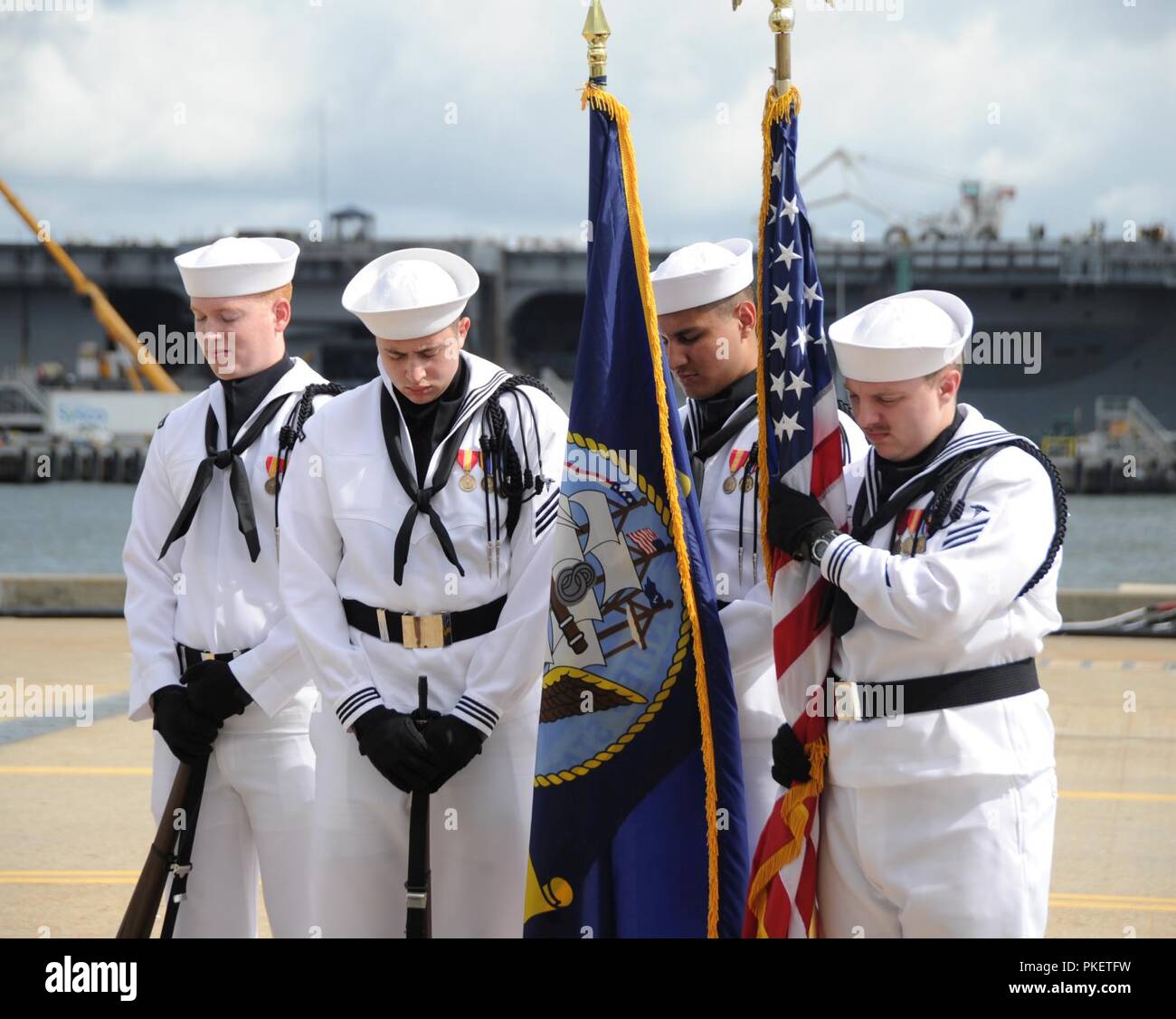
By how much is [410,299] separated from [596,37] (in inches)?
31.3

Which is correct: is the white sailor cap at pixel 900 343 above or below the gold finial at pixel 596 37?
below

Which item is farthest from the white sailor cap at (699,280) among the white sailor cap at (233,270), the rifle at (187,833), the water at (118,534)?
the water at (118,534)

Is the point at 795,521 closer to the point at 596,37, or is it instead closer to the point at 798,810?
the point at 798,810

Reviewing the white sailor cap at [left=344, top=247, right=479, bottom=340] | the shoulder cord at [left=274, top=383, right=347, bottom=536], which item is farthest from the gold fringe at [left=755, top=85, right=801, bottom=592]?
the shoulder cord at [left=274, top=383, right=347, bottom=536]

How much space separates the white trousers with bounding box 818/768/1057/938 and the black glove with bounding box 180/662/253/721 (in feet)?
5.38

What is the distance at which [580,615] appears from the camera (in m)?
3.75

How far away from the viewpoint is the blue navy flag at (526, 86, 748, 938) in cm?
368

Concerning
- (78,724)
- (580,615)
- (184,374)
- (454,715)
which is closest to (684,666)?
(580,615)

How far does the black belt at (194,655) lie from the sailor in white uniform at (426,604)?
0.40 metres

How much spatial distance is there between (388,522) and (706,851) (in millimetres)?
1079

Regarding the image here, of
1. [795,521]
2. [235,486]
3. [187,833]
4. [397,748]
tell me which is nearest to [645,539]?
[795,521]

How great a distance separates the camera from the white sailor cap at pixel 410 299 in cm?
372

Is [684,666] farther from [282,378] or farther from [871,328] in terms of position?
[282,378]

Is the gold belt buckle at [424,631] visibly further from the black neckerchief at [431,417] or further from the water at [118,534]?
the water at [118,534]
